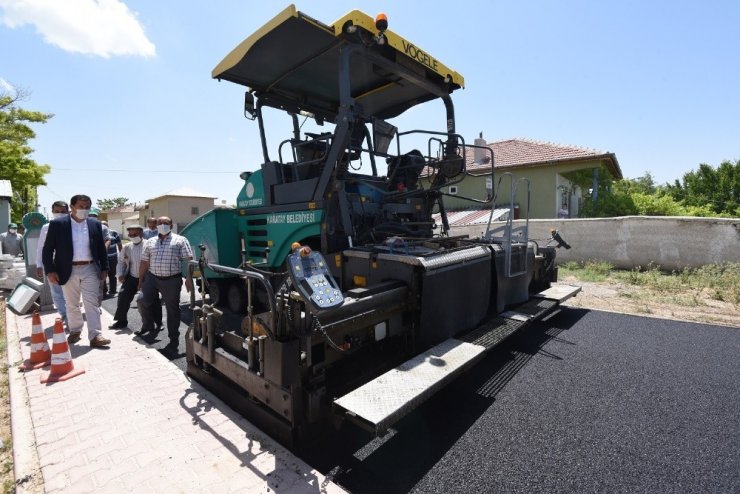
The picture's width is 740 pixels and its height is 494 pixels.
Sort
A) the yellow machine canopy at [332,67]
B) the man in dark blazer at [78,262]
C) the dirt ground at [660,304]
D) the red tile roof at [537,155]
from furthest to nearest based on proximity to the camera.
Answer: the red tile roof at [537,155]
the dirt ground at [660,304]
the man in dark blazer at [78,262]
the yellow machine canopy at [332,67]

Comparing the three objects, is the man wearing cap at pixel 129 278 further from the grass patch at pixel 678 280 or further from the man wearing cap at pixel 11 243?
the grass patch at pixel 678 280

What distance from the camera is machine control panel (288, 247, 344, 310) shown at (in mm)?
2312

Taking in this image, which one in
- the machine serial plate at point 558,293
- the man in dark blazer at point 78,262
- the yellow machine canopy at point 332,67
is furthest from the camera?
the machine serial plate at point 558,293

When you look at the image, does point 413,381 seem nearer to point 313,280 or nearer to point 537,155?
point 313,280

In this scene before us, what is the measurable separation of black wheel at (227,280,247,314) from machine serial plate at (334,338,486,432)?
3.34 meters

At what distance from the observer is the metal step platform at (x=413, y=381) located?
7.50ft

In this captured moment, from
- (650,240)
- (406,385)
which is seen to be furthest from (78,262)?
(650,240)

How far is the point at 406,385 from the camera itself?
2617 mm

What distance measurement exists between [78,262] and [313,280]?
155 inches

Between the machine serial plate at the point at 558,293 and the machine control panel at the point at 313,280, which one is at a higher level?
the machine control panel at the point at 313,280

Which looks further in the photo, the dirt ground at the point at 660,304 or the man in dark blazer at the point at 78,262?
the dirt ground at the point at 660,304

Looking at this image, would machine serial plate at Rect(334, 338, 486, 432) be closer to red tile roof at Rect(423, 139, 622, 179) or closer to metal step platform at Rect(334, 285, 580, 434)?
metal step platform at Rect(334, 285, 580, 434)

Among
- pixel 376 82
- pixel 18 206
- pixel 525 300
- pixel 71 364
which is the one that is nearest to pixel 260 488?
pixel 71 364

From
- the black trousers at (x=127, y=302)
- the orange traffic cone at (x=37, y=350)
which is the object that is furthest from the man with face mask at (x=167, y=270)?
the orange traffic cone at (x=37, y=350)
